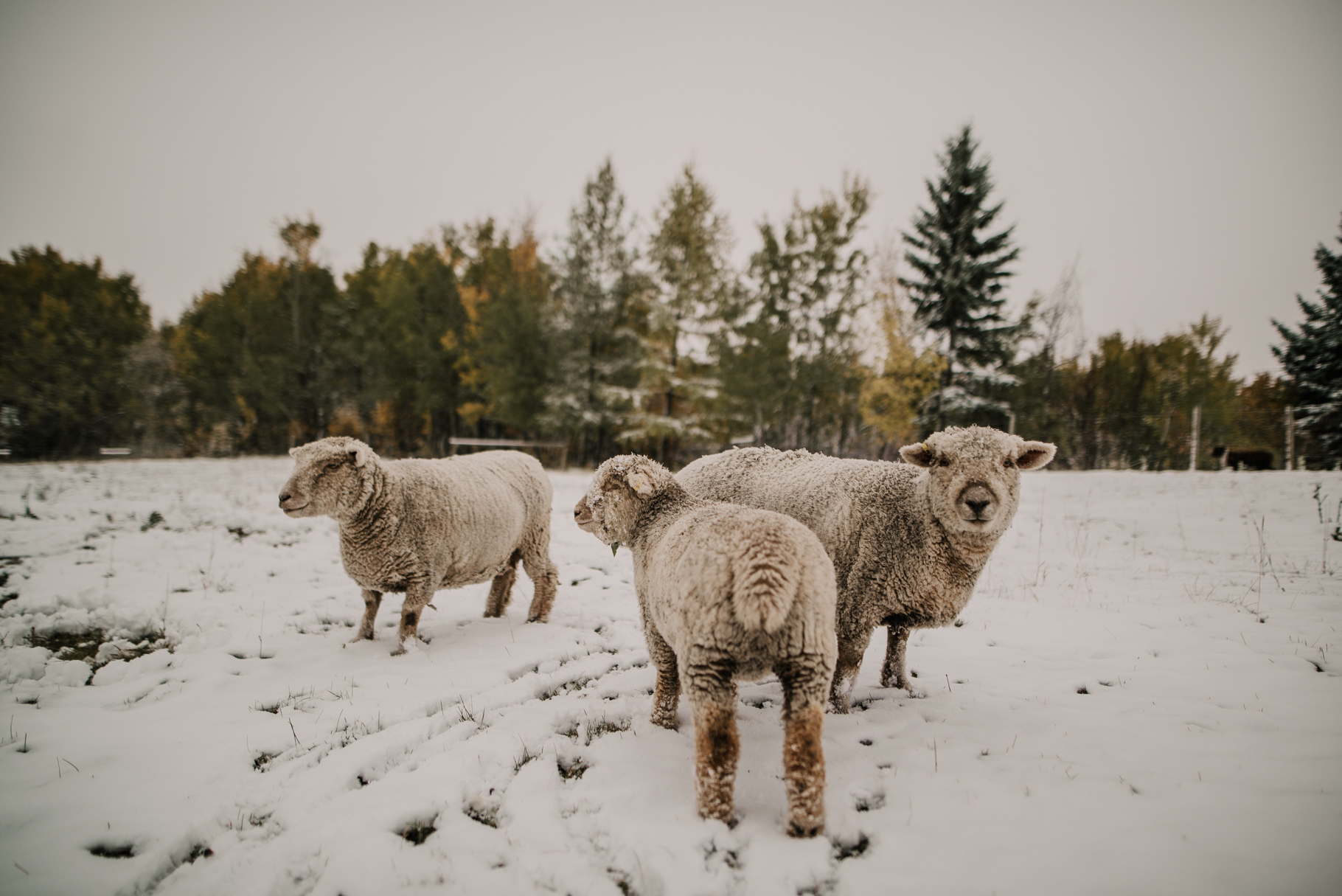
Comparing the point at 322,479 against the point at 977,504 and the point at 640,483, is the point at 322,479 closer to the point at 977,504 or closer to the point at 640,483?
the point at 640,483

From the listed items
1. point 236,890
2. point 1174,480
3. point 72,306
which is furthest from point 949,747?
point 72,306

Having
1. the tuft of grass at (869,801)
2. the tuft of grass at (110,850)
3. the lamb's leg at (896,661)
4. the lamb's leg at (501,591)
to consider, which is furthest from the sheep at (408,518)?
the tuft of grass at (869,801)

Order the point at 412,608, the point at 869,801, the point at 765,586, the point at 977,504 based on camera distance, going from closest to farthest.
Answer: the point at 765,586
the point at 869,801
the point at 977,504
the point at 412,608

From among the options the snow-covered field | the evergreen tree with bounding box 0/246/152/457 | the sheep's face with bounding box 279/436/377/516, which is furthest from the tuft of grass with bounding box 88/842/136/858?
the evergreen tree with bounding box 0/246/152/457

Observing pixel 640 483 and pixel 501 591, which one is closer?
pixel 640 483

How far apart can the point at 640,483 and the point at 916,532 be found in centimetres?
192

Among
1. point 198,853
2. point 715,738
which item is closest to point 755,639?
point 715,738

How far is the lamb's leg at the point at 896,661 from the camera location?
141 inches

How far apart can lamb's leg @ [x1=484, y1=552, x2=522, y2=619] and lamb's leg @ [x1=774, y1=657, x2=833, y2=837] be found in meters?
4.04

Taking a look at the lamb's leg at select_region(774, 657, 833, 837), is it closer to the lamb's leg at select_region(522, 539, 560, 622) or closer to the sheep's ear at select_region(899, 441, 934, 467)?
the sheep's ear at select_region(899, 441, 934, 467)

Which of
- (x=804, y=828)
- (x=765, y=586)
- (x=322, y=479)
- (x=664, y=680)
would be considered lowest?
(x=804, y=828)

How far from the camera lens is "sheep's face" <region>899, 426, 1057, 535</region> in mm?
2973

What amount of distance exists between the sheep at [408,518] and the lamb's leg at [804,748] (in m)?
3.55

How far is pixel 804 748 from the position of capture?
2166 millimetres
